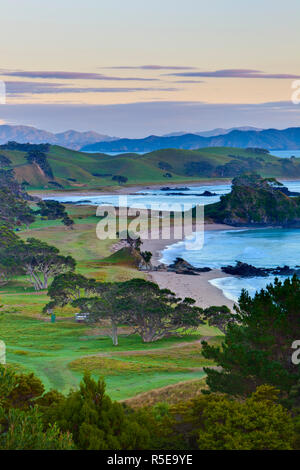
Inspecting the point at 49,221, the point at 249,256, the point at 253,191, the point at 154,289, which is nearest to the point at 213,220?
the point at 253,191

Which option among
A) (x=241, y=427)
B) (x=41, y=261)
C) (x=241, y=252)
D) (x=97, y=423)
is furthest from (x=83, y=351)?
(x=241, y=252)

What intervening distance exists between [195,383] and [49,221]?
111m

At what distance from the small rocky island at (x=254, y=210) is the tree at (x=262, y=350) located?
392 ft

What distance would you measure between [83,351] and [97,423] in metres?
21.0

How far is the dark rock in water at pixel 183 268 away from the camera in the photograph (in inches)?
3007

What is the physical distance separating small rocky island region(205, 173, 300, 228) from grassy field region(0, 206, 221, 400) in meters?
82.7

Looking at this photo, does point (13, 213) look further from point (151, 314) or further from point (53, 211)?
point (151, 314)

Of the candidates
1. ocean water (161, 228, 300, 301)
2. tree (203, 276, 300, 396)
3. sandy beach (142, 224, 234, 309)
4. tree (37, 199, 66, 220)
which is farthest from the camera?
tree (37, 199, 66, 220)

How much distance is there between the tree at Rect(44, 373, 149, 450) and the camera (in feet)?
54.5

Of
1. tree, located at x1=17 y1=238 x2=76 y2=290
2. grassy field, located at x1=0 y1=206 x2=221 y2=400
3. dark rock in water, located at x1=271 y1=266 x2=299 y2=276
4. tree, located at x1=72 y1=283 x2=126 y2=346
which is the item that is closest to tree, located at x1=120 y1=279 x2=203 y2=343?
tree, located at x1=72 y1=283 x2=126 y2=346

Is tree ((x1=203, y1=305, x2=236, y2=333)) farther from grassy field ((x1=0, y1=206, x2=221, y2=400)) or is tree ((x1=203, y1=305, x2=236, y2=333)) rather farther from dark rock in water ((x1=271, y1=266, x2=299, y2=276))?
dark rock in water ((x1=271, y1=266, x2=299, y2=276))

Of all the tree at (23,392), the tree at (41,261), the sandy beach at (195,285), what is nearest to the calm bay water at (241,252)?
the sandy beach at (195,285)
